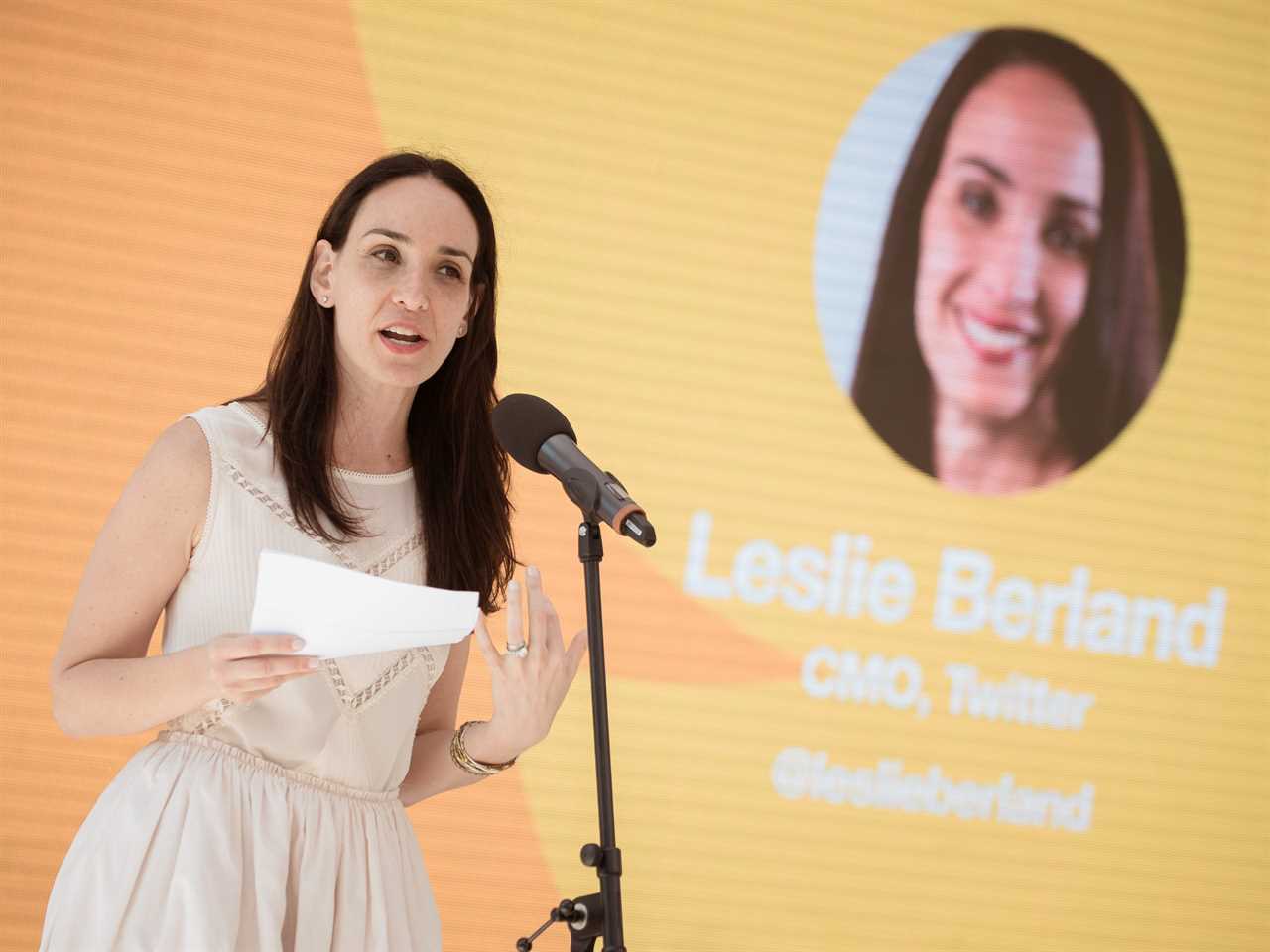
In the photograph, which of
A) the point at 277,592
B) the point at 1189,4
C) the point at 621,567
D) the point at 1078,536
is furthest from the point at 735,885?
the point at 1189,4

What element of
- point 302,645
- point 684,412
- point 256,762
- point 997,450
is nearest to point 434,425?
point 256,762

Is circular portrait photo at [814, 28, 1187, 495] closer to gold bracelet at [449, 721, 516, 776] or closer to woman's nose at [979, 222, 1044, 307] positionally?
woman's nose at [979, 222, 1044, 307]

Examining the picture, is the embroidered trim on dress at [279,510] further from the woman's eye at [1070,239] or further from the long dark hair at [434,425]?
the woman's eye at [1070,239]

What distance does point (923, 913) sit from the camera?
333 cm

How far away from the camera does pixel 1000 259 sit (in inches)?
136

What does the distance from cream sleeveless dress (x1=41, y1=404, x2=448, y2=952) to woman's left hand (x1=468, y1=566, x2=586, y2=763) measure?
0.65 ft

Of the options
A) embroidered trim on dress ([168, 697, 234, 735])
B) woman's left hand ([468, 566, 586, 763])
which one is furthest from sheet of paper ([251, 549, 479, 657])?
embroidered trim on dress ([168, 697, 234, 735])

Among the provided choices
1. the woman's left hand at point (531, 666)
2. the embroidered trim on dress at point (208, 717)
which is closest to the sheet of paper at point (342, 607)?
the woman's left hand at point (531, 666)

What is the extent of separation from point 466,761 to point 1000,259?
2.29 meters

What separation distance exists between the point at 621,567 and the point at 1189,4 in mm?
2329

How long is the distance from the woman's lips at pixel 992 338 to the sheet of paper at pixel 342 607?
2382mm

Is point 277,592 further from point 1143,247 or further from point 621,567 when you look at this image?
point 1143,247

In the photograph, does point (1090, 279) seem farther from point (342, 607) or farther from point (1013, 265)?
point (342, 607)

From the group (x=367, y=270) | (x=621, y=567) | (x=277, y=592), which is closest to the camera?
(x=277, y=592)
